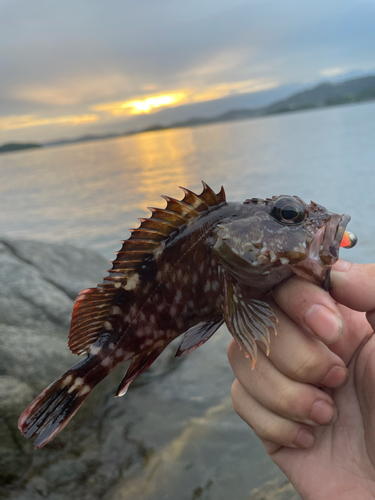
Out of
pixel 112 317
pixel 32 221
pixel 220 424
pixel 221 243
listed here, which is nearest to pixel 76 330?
pixel 112 317

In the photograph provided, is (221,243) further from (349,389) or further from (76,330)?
(349,389)

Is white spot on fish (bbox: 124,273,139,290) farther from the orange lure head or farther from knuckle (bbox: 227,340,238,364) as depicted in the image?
the orange lure head

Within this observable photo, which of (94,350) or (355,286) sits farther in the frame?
(94,350)

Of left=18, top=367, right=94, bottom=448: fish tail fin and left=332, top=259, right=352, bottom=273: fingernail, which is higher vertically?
left=332, top=259, right=352, bottom=273: fingernail

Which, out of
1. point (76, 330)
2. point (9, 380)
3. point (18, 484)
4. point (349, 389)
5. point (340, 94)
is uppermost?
point (340, 94)

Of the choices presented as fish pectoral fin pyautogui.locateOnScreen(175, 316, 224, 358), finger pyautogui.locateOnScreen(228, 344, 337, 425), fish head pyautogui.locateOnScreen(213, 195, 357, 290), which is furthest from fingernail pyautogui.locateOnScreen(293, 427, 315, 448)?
fish head pyautogui.locateOnScreen(213, 195, 357, 290)

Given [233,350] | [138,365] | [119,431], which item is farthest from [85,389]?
[119,431]

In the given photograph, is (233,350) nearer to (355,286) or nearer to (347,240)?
(355,286)

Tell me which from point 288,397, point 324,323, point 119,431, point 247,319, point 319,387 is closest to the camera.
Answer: point 324,323
